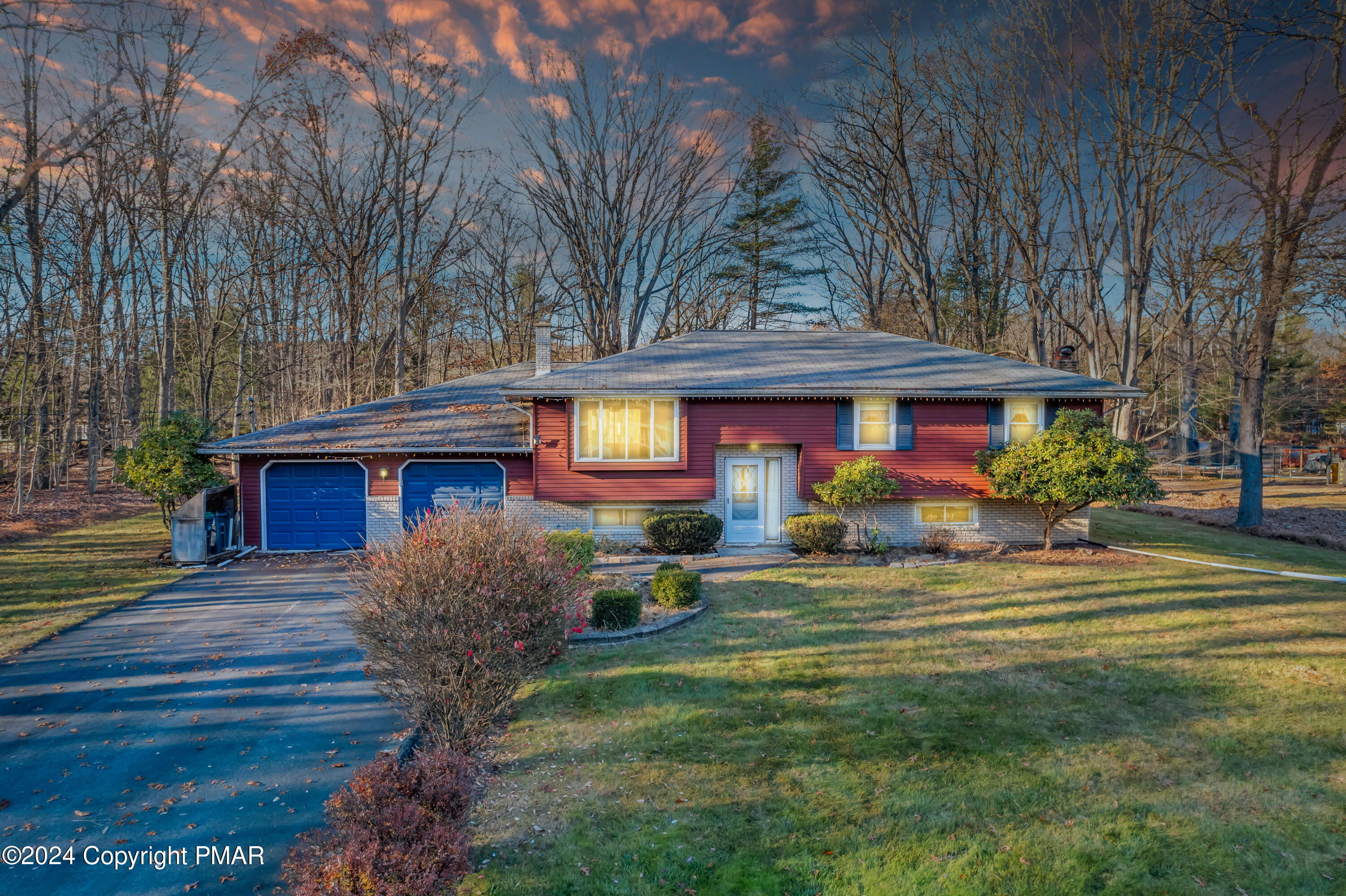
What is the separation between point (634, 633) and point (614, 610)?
0.46m

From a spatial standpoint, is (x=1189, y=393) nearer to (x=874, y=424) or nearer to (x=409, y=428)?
(x=874, y=424)

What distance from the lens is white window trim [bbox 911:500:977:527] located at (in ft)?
48.4

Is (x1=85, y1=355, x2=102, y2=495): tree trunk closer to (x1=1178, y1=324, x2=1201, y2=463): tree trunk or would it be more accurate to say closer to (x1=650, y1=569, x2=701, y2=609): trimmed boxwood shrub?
(x1=650, y1=569, x2=701, y2=609): trimmed boxwood shrub

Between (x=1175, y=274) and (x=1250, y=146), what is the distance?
20.9 ft

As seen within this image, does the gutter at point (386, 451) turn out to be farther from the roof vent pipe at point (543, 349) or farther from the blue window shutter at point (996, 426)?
the blue window shutter at point (996, 426)

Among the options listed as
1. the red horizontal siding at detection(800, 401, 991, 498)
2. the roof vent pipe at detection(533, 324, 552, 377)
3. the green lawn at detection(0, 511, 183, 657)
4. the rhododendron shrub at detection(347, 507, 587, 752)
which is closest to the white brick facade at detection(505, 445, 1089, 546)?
the red horizontal siding at detection(800, 401, 991, 498)

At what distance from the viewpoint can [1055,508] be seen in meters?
13.9

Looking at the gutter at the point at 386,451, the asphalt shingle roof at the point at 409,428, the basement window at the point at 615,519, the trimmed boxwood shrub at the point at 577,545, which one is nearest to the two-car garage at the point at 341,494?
the gutter at the point at 386,451

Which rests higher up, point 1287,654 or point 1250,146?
point 1250,146

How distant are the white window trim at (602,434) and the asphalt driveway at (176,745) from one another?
21.1 feet

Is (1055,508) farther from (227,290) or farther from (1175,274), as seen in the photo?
(227,290)

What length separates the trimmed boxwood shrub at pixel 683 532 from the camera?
13477 mm

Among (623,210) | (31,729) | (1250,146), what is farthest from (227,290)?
(1250,146)

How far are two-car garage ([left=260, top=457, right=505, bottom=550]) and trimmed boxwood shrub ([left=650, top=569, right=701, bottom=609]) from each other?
6741 millimetres
